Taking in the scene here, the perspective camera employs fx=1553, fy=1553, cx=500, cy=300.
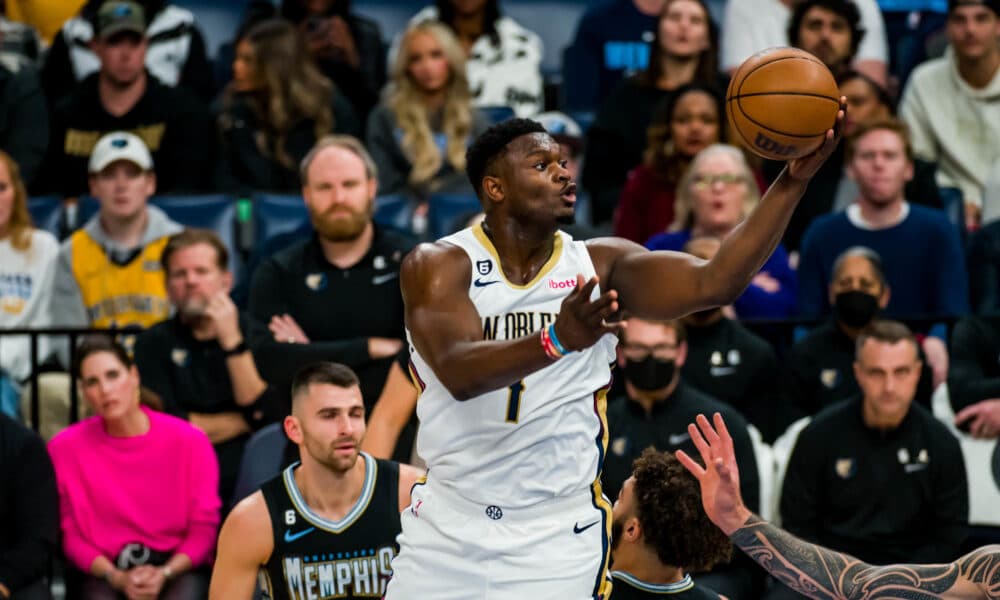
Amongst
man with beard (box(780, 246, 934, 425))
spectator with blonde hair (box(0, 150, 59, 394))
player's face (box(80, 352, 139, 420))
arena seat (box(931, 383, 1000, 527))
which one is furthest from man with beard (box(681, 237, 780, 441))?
spectator with blonde hair (box(0, 150, 59, 394))

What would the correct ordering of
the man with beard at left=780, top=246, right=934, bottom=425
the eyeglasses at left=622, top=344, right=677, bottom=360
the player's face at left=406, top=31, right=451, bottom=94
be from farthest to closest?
1. the player's face at left=406, top=31, right=451, bottom=94
2. the man with beard at left=780, top=246, right=934, bottom=425
3. the eyeglasses at left=622, top=344, right=677, bottom=360

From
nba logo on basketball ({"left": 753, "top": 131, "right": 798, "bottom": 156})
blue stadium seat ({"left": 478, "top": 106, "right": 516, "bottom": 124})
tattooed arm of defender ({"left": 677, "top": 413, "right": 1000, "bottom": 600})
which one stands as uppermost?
blue stadium seat ({"left": 478, "top": 106, "right": 516, "bottom": 124})

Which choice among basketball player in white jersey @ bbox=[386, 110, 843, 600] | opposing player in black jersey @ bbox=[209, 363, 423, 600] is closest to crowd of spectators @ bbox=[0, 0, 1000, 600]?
opposing player in black jersey @ bbox=[209, 363, 423, 600]

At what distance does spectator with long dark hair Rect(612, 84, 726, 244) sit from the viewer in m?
8.63

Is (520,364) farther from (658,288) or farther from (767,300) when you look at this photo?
(767,300)

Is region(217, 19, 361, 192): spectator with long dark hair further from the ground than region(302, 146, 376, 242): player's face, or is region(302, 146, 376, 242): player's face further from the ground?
region(217, 19, 361, 192): spectator with long dark hair

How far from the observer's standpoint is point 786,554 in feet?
14.9

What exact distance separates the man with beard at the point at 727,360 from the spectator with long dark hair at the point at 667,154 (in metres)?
1.05

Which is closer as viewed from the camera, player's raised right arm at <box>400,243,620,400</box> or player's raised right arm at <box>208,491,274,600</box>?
player's raised right arm at <box>400,243,620,400</box>

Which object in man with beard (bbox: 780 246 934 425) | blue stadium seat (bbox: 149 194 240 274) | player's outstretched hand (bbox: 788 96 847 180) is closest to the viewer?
player's outstretched hand (bbox: 788 96 847 180)

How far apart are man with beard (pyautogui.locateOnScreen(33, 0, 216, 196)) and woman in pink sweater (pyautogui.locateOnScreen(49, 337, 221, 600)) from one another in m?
2.44

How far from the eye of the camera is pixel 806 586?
14.9ft

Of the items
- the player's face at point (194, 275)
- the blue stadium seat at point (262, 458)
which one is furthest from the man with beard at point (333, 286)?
the player's face at point (194, 275)

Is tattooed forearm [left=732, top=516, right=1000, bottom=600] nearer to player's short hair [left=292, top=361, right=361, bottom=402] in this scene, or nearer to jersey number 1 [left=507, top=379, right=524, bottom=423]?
jersey number 1 [left=507, top=379, right=524, bottom=423]
